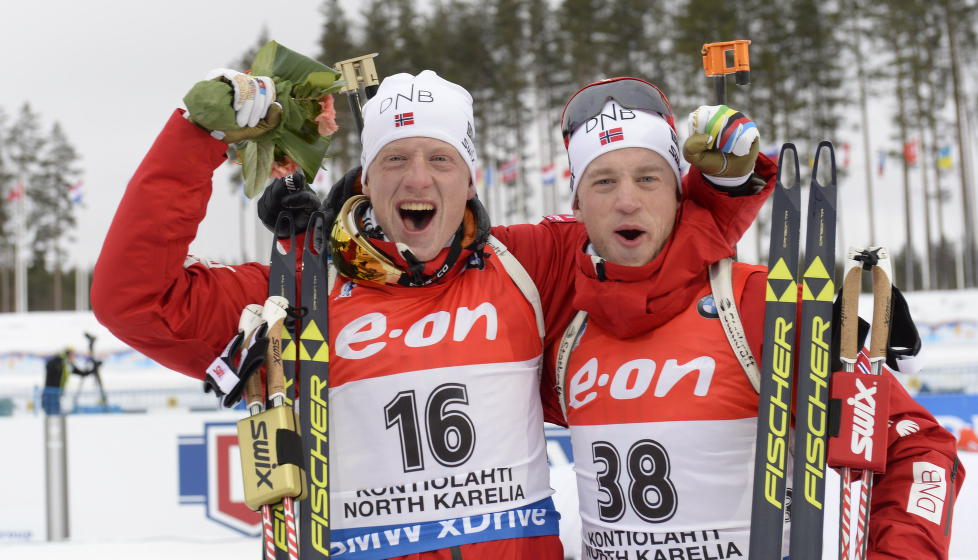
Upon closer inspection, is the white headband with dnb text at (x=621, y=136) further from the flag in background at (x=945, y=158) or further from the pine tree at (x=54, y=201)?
the pine tree at (x=54, y=201)

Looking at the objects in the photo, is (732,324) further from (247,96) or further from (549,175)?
(549,175)

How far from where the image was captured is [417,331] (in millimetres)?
2803

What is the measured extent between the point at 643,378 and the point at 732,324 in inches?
12.3

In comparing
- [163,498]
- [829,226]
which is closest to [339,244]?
[829,226]

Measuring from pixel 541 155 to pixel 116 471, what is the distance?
34216mm

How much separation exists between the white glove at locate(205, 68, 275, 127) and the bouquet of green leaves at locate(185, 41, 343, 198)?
0.13 metres

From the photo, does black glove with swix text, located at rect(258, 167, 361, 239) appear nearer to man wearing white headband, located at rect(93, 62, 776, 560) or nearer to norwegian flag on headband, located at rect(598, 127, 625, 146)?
man wearing white headband, located at rect(93, 62, 776, 560)

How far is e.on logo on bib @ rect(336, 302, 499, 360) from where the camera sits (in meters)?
2.79

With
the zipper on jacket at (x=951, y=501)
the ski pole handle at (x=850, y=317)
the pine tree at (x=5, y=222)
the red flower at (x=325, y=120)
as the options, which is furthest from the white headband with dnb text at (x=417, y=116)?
the pine tree at (x=5, y=222)

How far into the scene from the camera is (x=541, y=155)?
4088 centimetres

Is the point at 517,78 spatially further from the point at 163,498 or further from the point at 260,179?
the point at 260,179

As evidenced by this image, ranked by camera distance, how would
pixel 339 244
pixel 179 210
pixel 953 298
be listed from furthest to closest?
pixel 953 298
pixel 339 244
pixel 179 210

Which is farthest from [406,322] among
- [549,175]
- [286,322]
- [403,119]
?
[549,175]

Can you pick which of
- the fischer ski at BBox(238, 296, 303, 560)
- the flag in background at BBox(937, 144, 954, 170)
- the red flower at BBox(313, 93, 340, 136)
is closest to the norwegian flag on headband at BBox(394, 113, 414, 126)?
the red flower at BBox(313, 93, 340, 136)
